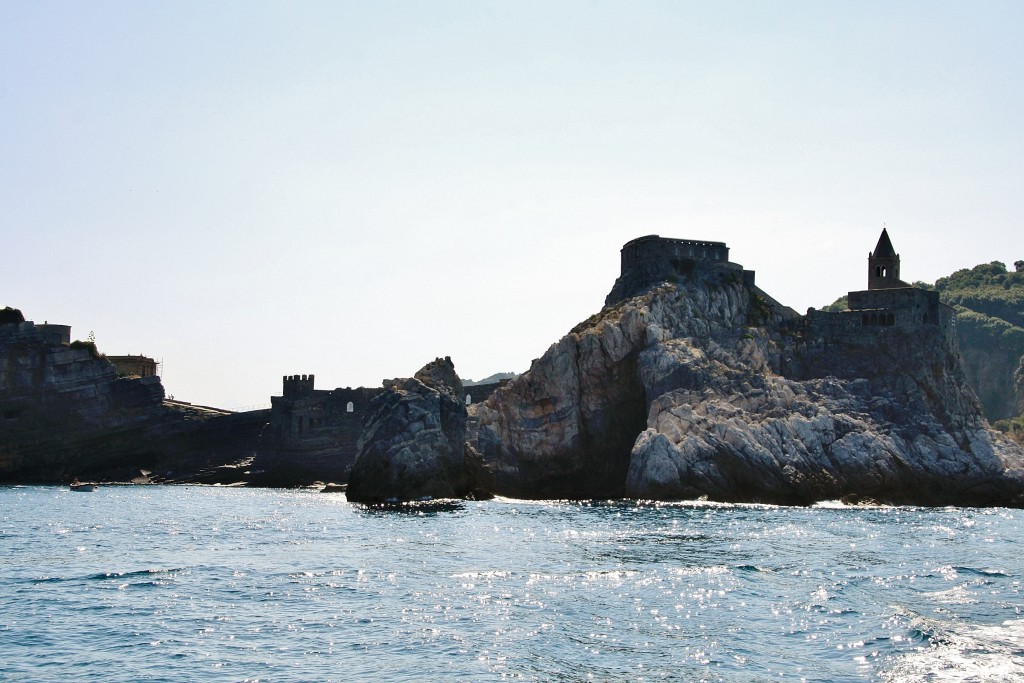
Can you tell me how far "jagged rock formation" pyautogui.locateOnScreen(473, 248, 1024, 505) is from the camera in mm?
80125

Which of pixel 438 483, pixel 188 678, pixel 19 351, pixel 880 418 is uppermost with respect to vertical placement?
pixel 19 351

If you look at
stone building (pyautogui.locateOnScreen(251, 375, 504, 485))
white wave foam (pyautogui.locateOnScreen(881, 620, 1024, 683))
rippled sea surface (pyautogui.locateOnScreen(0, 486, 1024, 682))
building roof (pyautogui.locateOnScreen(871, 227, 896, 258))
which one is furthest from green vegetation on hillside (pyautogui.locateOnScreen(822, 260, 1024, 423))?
white wave foam (pyautogui.locateOnScreen(881, 620, 1024, 683))

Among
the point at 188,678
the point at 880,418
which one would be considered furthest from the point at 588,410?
the point at 188,678

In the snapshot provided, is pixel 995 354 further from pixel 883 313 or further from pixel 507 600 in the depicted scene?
pixel 507 600

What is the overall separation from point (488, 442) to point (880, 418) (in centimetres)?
2931

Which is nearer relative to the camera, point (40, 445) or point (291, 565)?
point (291, 565)

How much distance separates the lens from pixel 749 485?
262ft

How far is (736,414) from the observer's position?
82688mm

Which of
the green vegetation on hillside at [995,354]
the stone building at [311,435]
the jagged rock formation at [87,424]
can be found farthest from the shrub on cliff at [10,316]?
the green vegetation on hillside at [995,354]

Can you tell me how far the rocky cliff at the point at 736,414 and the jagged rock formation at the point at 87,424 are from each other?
3221 centimetres

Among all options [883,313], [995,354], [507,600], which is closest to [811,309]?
[883,313]

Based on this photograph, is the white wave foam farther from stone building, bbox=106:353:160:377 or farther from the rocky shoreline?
stone building, bbox=106:353:160:377

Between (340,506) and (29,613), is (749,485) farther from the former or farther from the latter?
(29,613)

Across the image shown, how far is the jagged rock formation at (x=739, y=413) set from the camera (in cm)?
8012
